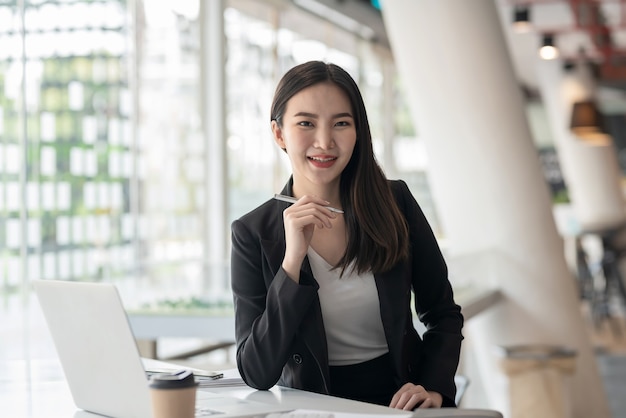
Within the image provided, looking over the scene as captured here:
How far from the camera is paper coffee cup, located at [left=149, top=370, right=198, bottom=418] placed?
1.57 m

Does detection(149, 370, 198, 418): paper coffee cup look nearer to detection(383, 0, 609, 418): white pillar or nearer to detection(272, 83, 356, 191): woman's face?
detection(272, 83, 356, 191): woman's face

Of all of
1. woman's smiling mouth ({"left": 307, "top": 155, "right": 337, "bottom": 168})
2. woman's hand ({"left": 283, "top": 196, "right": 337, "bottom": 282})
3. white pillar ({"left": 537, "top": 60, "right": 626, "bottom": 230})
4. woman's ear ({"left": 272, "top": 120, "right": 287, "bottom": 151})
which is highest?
white pillar ({"left": 537, "top": 60, "right": 626, "bottom": 230})

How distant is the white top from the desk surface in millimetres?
151

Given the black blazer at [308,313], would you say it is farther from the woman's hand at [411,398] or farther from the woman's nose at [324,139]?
the woman's nose at [324,139]

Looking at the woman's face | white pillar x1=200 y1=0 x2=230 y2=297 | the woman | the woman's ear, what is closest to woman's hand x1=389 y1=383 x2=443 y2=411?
the woman

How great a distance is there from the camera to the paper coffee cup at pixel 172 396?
157 cm

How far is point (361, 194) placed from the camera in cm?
215

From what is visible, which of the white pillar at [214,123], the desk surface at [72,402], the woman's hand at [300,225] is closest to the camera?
the desk surface at [72,402]

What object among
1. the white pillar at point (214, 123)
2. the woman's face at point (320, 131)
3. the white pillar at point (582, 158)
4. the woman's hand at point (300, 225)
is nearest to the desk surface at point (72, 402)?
the woman's hand at point (300, 225)

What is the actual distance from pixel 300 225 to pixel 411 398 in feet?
1.47

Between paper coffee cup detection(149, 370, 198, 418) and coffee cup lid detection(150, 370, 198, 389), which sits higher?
coffee cup lid detection(150, 370, 198, 389)

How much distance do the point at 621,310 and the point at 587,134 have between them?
2467mm

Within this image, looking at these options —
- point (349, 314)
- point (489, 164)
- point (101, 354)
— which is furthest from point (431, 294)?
point (489, 164)

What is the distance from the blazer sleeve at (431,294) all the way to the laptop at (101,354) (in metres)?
0.49
